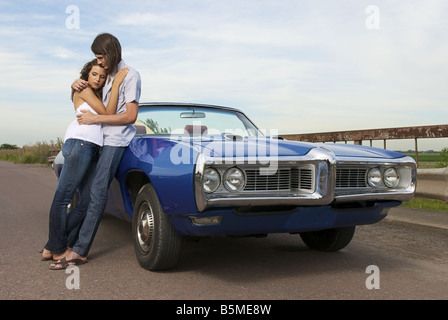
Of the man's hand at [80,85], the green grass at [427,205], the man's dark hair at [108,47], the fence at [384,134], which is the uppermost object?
the man's dark hair at [108,47]

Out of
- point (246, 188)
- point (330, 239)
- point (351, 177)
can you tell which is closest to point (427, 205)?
point (330, 239)

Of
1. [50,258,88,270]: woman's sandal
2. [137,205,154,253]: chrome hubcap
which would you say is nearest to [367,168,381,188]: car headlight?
[137,205,154,253]: chrome hubcap

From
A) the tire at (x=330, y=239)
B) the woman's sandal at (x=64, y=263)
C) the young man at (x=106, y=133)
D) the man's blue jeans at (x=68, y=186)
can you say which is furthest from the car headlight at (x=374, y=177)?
the woman's sandal at (x=64, y=263)

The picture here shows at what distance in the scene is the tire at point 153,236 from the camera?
343cm

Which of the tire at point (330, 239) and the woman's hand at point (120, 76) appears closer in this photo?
the woman's hand at point (120, 76)

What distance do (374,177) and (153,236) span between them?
1.74 m

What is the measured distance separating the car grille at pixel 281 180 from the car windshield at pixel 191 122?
137cm

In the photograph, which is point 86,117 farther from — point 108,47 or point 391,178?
point 391,178

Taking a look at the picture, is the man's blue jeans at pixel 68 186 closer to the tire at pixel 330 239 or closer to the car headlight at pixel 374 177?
the tire at pixel 330 239

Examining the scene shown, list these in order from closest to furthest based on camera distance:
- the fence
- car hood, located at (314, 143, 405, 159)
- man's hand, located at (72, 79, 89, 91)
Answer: car hood, located at (314, 143, 405, 159)
man's hand, located at (72, 79, 89, 91)
the fence

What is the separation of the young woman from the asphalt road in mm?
→ 239

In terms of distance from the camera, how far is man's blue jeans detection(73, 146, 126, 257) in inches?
154

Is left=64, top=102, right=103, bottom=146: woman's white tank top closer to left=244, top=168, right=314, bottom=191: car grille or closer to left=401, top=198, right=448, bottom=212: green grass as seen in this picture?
left=244, top=168, right=314, bottom=191: car grille

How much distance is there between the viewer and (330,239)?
4.35 m
